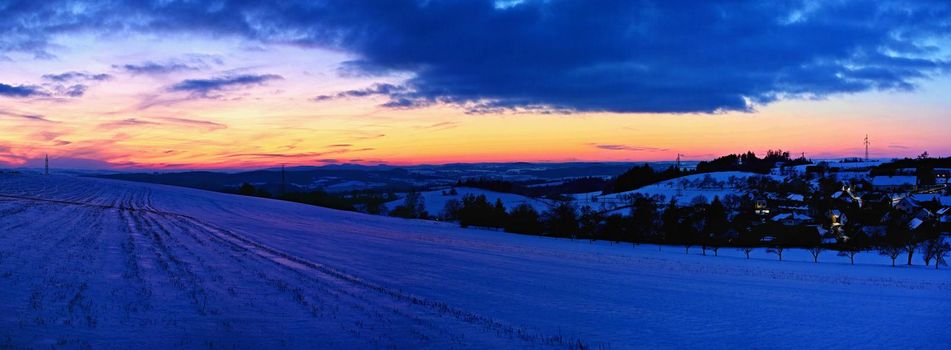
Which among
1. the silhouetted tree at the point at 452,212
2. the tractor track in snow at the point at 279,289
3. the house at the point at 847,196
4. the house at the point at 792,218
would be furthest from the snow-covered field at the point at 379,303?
the house at the point at 847,196

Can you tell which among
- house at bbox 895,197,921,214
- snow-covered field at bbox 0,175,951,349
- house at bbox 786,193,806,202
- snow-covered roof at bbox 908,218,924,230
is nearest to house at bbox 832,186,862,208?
house at bbox 786,193,806,202

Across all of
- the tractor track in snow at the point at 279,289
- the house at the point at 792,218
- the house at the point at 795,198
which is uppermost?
the tractor track in snow at the point at 279,289

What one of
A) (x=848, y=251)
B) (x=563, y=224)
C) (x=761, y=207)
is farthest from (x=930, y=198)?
(x=563, y=224)

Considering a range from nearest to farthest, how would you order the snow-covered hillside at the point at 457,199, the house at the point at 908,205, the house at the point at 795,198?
the house at the point at 908,205 → the house at the point at 795,198 → the snow-covered hillside at the point at 457,199

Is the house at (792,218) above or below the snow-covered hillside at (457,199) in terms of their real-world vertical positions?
below

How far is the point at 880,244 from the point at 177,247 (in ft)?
279

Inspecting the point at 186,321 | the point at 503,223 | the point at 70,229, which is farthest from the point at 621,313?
the point at 503,223

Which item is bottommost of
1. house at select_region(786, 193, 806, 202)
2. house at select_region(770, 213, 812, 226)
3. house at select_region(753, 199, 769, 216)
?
house at select_region(770, 213, 812, 226)

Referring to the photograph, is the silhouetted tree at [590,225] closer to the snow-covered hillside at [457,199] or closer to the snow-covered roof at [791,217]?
the snow-covered roof at [791,217]

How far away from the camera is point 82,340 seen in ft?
40.8

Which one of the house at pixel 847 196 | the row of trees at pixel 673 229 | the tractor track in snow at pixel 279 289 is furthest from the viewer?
the house at pixel 847 196

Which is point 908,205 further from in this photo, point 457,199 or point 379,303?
point 379,303

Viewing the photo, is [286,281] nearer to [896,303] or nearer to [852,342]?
[852,342]

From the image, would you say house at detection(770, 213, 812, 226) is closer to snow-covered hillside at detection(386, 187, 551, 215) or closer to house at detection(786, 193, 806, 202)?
house at detection(786, 193, 806, 202)
